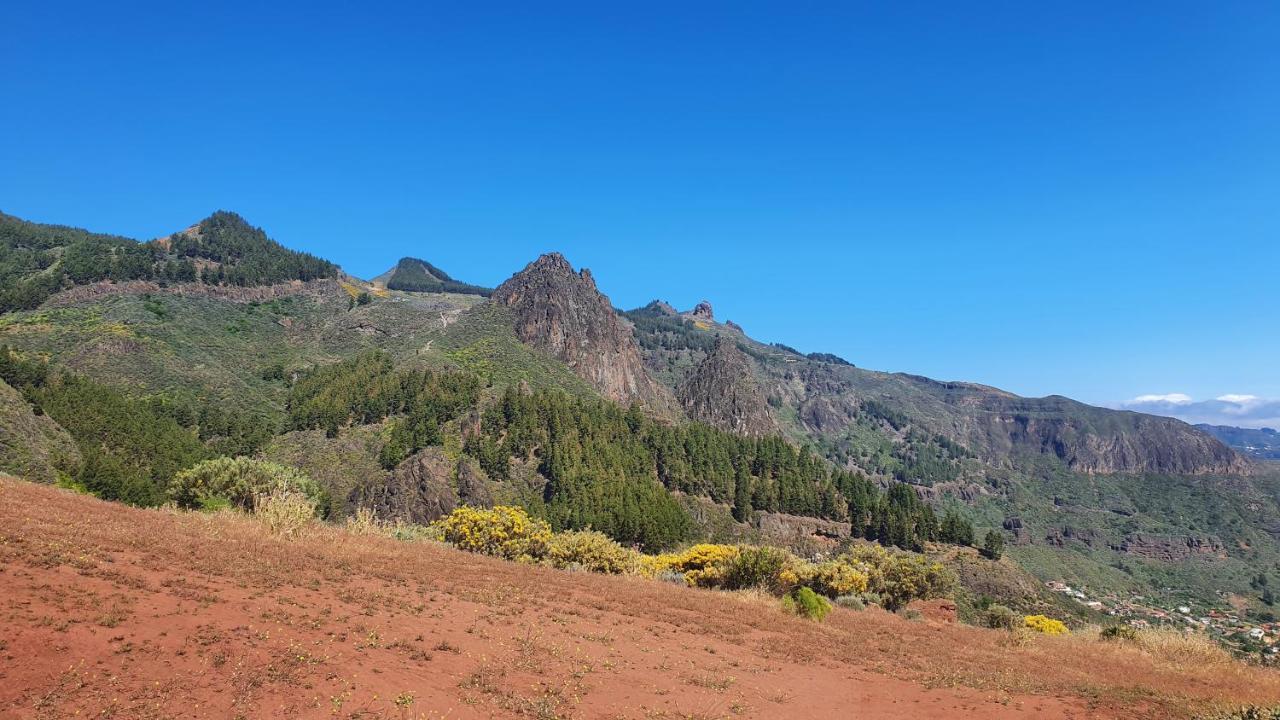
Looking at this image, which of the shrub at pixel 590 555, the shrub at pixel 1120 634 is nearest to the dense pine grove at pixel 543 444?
the shrub at pixel 590 555

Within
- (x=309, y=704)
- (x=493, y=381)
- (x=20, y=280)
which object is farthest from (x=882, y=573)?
(x=20, y=280)

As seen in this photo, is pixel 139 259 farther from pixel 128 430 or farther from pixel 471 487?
pixel 471 487

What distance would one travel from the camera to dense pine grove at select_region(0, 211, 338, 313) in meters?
120

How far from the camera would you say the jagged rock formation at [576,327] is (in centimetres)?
15288

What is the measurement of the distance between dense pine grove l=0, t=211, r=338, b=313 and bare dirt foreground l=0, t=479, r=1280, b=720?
129 meters

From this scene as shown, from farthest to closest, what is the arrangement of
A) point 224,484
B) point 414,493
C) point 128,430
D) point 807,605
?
point 414,493 < point 128,430 < point 224,484 < point 807,605

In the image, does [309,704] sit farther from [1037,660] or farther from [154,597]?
[1037,660]

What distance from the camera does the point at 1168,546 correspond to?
17475 centimetres

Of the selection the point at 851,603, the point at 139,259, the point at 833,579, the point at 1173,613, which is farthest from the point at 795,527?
the point at 139,259

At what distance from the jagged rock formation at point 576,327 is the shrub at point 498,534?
11489 cm

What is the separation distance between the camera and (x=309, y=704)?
33.1 feet

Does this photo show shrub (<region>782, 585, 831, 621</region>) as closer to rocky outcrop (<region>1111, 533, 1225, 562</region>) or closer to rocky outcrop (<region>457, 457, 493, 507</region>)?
rocky outcrop (<region>457, 457, 493, 507</region>)

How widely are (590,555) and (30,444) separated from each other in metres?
51.8

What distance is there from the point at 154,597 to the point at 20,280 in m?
152
